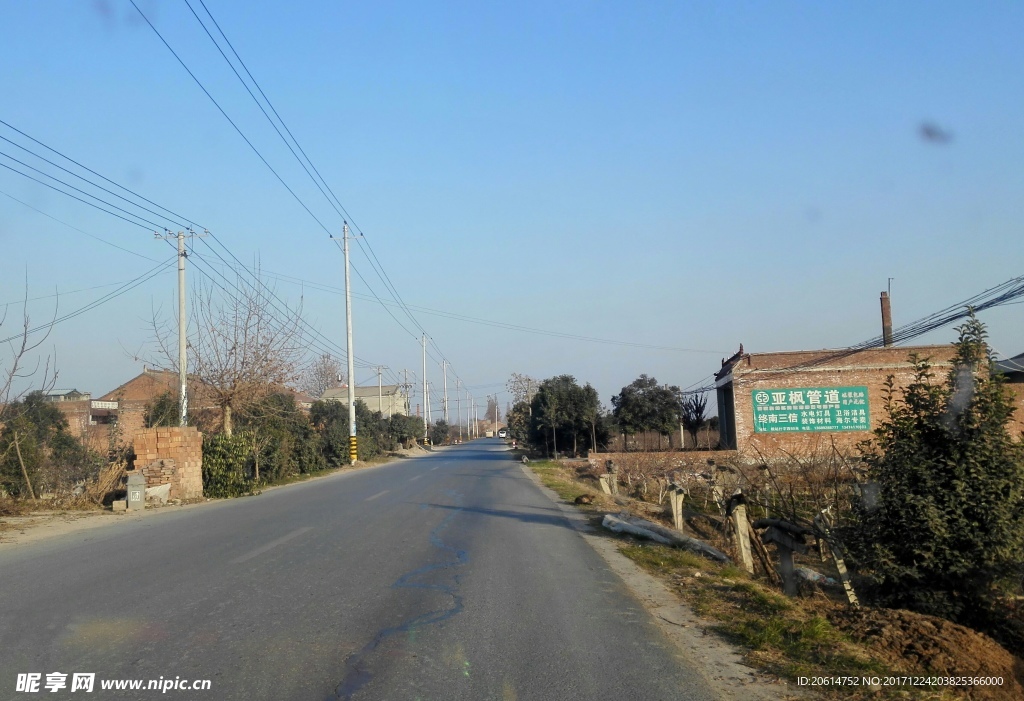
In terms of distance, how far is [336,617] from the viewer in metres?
7.39

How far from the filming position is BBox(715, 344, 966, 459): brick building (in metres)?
35.6

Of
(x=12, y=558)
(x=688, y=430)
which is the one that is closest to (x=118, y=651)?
(x=12, y=558)

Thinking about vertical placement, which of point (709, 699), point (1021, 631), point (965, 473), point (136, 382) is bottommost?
point (1021, 631)

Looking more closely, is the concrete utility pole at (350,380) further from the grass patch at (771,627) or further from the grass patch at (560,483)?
the grass patch at (771,627)

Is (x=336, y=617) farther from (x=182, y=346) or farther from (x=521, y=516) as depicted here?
(x=182, y=346)

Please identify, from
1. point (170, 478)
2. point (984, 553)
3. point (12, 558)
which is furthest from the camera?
point (170, 478)

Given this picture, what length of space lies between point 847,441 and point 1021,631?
2814 centimetres

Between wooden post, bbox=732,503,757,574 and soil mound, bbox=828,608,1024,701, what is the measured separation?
4.16m

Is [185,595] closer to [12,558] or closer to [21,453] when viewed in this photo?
[12,558]

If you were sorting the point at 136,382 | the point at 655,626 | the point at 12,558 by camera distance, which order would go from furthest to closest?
the point at 136,382 → the point at 12,558 → the point at 655,626

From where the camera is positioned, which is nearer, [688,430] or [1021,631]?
[1021,631]

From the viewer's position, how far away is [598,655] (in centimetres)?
623

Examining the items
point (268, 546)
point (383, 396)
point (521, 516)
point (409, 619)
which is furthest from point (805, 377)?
point (383, 396)

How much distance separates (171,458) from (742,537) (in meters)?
16.2
